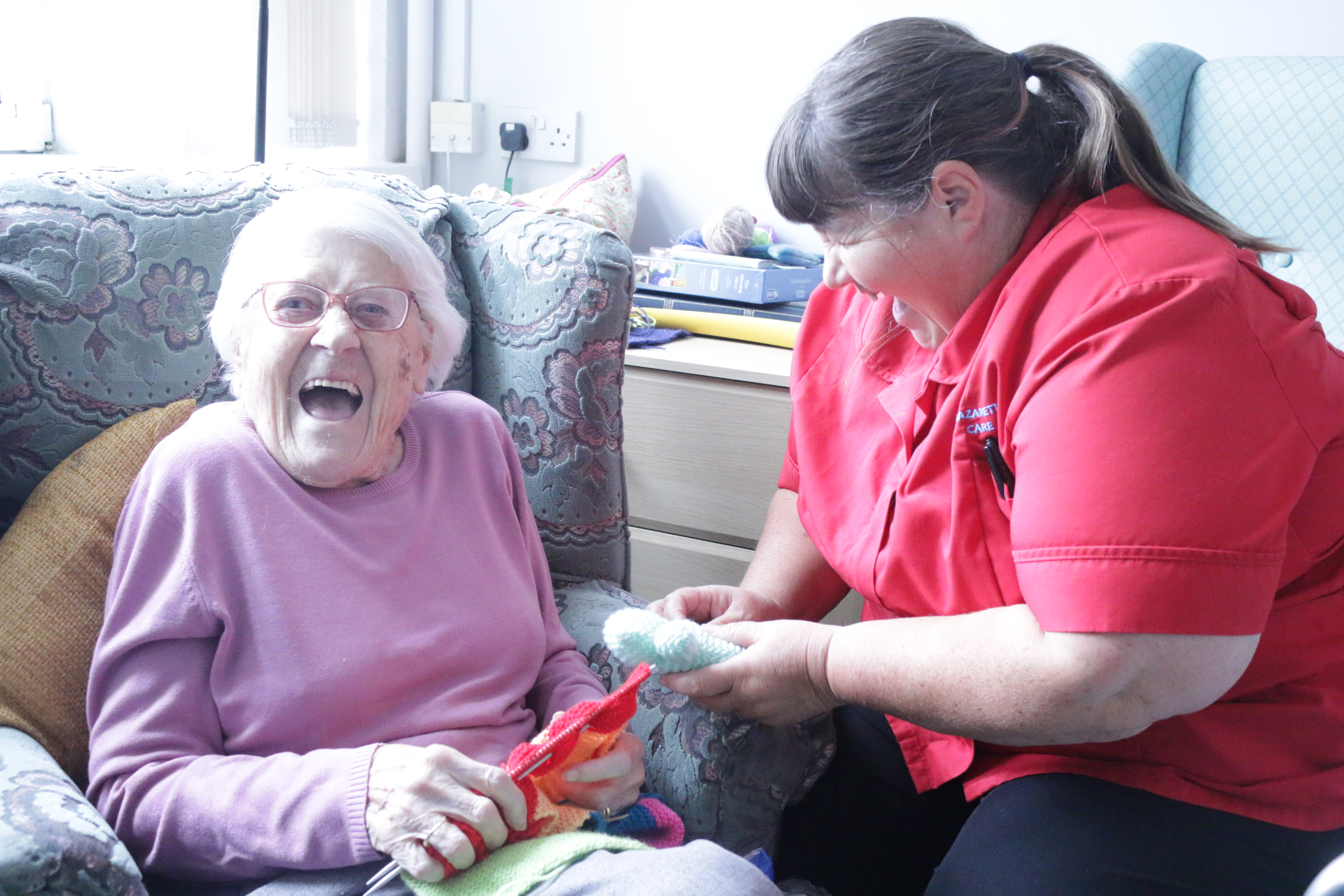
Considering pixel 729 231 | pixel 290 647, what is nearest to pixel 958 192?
pixel 290 647

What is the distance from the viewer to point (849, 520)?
114cm

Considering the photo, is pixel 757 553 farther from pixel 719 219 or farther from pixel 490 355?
pixel 719 219

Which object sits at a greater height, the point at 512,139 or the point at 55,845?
the point at 512,139

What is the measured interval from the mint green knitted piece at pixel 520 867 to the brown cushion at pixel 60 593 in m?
0.36

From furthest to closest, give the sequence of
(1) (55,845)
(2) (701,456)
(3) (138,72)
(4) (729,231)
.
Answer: (4) (729,231) < (3) (138,72) < (2) (701,456) < (1) (55,845)

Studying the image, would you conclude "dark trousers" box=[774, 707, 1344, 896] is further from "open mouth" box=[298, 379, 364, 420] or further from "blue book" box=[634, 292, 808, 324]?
"blue book" box=[634, 292, 808, 324]

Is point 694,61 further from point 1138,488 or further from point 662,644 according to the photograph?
point 1138,488

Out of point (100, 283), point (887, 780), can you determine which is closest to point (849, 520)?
point (887, 780)

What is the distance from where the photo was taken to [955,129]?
896mm

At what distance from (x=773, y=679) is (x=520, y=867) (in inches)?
12.2

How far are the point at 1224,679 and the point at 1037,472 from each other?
211mm

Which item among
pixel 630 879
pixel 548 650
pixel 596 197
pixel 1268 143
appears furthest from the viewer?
pixel 596 197

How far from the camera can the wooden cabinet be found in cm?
172

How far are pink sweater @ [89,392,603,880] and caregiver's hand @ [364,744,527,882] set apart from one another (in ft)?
0.06
